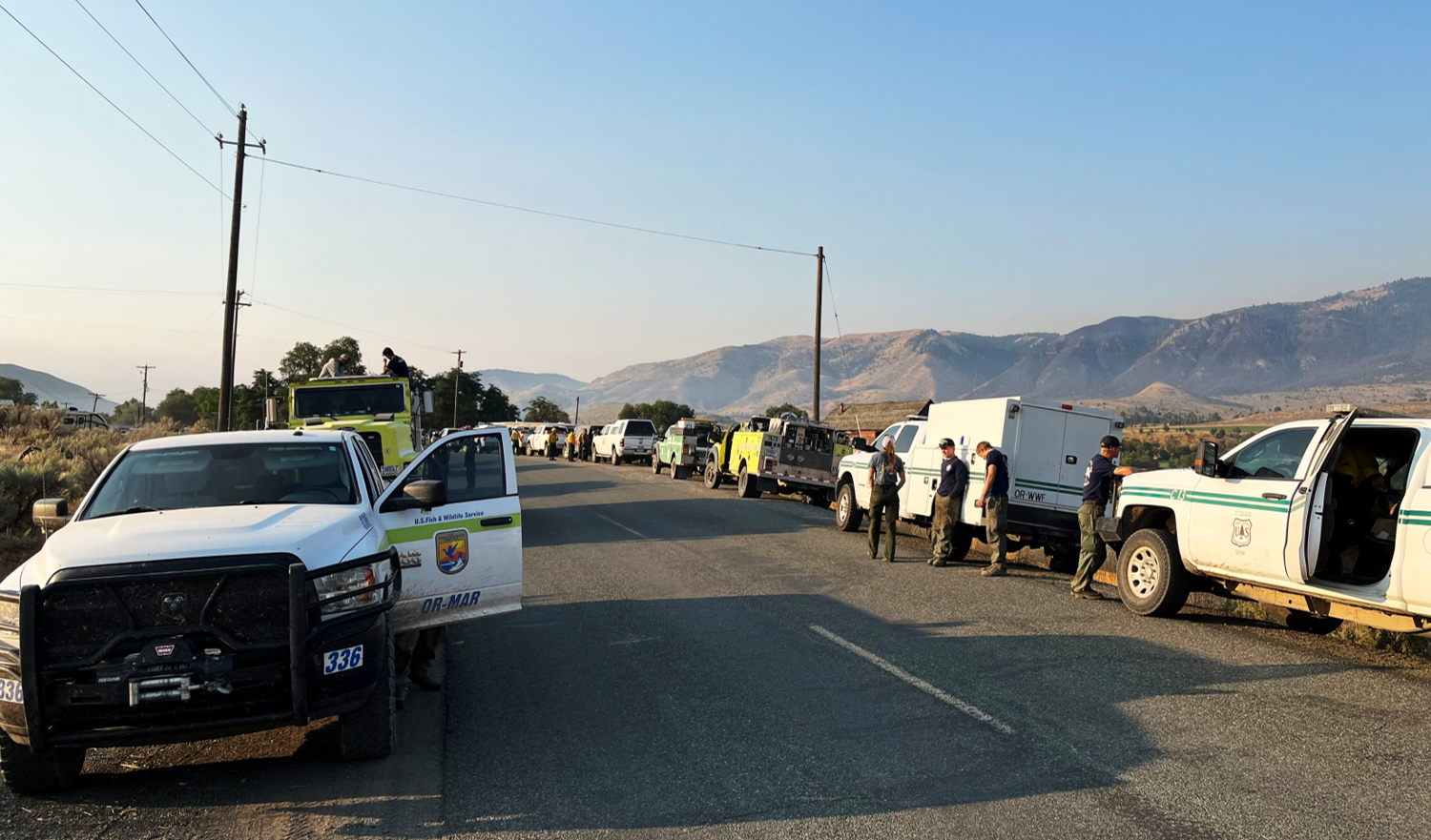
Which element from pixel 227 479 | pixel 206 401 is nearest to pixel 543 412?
pixel 206 401

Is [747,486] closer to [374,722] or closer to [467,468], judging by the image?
[467,468]

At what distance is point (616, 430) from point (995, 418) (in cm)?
3125

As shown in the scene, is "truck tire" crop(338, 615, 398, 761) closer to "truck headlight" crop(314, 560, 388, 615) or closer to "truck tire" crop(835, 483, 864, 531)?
"truck headlight" crop(314, 560, 388, 615)

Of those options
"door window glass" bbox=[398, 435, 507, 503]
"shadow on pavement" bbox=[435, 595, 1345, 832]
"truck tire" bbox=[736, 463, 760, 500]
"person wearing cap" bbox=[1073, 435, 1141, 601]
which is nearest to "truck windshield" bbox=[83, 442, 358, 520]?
"door window glass" bbox=[398, 435, 507, 503]

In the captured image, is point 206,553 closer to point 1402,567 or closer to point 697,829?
point 697,829

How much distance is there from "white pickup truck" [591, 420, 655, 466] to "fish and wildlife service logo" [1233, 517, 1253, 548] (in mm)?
33244

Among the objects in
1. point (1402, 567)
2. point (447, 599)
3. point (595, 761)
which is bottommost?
point (595, 761)

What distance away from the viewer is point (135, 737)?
15.1 feet

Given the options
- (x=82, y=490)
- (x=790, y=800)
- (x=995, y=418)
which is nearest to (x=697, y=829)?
(x=790, y=800)

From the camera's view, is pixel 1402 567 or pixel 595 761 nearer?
pixel 595 761

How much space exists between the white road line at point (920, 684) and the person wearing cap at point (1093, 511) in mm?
3949

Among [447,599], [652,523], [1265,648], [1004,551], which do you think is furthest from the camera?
[652,523]

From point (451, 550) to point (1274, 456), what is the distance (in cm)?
723

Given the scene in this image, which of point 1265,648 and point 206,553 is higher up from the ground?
point 206,553
